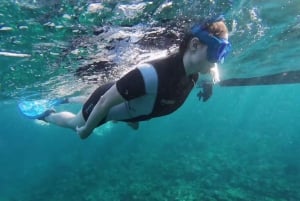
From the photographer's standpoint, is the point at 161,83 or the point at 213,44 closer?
the point at 213,44

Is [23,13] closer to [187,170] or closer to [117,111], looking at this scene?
[117,111]

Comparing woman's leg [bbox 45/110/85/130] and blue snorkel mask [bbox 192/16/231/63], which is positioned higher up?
blue snorkel mask [bbox 192/16/231/63]

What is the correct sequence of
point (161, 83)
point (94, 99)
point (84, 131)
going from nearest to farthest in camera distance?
point (161, 83) < point (84, 131) < point (94, 99)

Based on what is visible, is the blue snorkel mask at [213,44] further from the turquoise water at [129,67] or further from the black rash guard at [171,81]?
the turquoise water at [129,67]

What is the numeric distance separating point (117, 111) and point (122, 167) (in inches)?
778

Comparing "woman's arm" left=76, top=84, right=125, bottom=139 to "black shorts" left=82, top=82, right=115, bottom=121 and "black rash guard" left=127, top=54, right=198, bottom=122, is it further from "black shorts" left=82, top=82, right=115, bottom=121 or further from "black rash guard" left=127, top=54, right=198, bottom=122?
"black shorts" left=82, top=82, right=115, bottom=121

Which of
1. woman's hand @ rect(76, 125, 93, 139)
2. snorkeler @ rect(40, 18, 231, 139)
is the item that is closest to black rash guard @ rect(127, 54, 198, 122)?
snorkeler @ rect(40, 18, 231, 139)

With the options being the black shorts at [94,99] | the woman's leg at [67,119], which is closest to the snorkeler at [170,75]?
the black shorts at [94,99]

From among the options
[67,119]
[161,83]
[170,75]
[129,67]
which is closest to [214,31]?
[170,75]

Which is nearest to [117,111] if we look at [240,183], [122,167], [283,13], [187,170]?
[283,13]

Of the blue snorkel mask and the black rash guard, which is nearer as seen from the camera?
the blue snorkel mask

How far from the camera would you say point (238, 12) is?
35.7 ft

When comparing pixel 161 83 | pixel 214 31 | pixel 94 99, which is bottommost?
pixel 94 99

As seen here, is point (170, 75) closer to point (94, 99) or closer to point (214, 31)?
point (214, 31)
